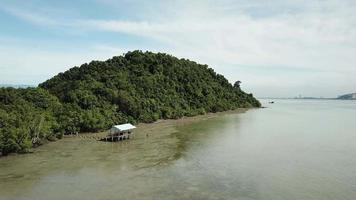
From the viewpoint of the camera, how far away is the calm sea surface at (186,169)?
25516 millimetres

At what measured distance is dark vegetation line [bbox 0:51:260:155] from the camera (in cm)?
4222

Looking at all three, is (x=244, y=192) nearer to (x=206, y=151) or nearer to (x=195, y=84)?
(x=206, y=151)

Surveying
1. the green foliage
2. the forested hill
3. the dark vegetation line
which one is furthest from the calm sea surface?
the forested hill

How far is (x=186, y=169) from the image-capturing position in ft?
106

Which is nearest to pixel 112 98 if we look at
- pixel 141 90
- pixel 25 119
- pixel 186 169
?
pixel 141 90

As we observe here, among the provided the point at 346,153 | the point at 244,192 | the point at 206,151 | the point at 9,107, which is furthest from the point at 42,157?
the point at 346,153

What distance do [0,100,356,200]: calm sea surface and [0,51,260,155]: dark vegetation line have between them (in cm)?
309

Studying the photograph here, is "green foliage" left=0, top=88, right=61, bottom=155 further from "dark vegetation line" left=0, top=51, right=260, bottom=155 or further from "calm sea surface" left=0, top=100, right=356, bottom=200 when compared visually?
"calm sea surface" left=0, top=100, right=356, bottom=200

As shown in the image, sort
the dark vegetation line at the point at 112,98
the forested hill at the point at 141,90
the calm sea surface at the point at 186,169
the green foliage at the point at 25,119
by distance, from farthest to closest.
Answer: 1. the forested hill at the point at 141,90
2. the dark vegetation line at the point at 112,98
3. the green foliage at the point at 25,119
4. the calm sea surface at the point at 186,169

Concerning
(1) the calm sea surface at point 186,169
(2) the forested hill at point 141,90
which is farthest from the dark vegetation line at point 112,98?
(1) the calm sea surface at point 186,169

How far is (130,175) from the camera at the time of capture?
30.2m

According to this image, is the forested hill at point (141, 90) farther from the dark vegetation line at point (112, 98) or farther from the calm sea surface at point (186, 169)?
the calm sea surface at point (186, 169)

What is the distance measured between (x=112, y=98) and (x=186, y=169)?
38455 mm

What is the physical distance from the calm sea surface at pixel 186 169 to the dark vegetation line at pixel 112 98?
3.09 m
